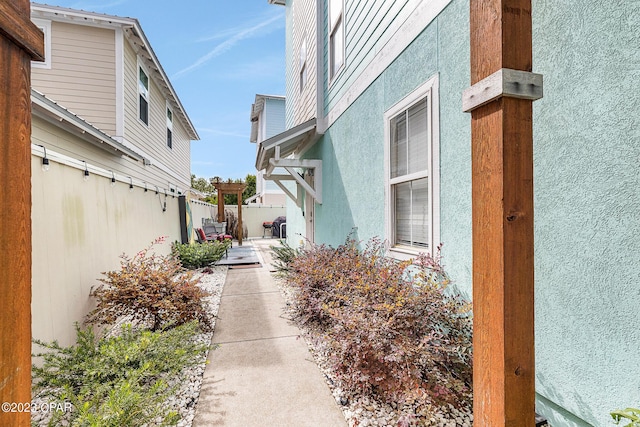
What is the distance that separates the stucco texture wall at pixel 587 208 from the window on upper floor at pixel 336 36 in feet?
13.1

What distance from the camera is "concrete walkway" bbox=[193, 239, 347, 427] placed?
2178mm

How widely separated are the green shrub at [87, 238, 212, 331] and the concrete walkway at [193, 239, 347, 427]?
1.55 feet

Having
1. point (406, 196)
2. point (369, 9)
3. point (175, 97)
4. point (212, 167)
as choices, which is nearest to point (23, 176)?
point (406, 196)

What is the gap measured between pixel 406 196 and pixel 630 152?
6.95 ft

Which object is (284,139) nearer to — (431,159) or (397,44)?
(397,44)

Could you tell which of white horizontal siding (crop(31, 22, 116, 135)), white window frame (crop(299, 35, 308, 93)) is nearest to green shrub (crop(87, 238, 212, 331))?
white horizontal siding (crop(31, 22, 116, 135))

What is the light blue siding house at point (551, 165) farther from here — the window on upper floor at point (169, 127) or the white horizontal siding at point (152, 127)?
the window on upper floor at point (169, 127)

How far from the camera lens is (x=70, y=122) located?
502 cm

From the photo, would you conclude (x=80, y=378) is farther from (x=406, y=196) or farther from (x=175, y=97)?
(x=175, y=97)

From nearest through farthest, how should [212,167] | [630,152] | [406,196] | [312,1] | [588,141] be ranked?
[630,152], [588,141], [406,196], [312,1], [212,167]

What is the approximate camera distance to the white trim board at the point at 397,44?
2.84 m

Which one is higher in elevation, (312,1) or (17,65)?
(312,1)

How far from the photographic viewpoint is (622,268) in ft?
4.75

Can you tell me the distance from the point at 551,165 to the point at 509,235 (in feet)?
2.61
